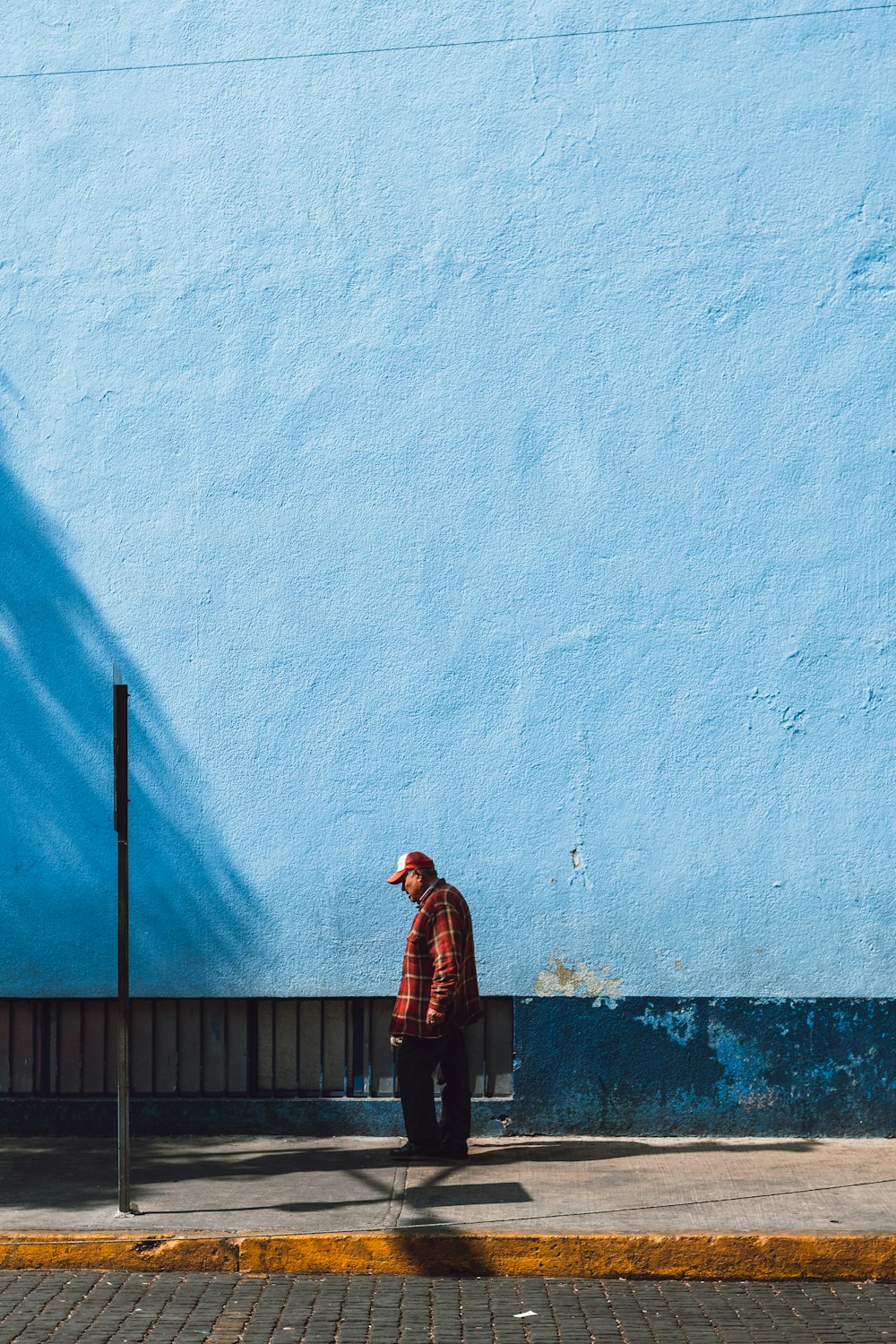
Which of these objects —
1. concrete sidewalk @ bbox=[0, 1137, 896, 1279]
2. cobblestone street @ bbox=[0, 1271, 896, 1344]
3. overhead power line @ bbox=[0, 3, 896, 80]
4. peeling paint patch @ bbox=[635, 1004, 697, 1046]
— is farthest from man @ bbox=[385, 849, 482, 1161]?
overhead power line @ bbox=[0, 3, 896, 80]

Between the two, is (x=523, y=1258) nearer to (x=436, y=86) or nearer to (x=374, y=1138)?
(x=374, y=1138)

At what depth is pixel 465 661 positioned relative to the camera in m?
7.89

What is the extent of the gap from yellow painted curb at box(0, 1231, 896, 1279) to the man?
4.25 feet

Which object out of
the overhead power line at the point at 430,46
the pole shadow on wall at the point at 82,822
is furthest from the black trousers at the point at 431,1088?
the overhead power line at the point at 430,46

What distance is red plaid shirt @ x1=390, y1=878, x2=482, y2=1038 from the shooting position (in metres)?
7.16

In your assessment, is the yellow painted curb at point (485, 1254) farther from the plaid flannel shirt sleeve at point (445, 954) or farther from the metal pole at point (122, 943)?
the plaid flannel shirt sleeve at point (445, 954)

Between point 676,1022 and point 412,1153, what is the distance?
4.95ft

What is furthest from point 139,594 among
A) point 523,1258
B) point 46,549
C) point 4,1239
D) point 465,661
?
point 523,1258

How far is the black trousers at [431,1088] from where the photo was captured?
725cm

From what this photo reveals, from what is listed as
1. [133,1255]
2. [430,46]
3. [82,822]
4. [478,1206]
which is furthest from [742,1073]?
[430,46]

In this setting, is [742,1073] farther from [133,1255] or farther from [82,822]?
[82,822]

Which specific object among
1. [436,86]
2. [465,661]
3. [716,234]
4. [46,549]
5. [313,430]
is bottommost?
[465,661]

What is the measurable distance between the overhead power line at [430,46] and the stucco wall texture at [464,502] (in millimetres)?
31

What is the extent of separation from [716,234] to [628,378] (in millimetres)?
884
